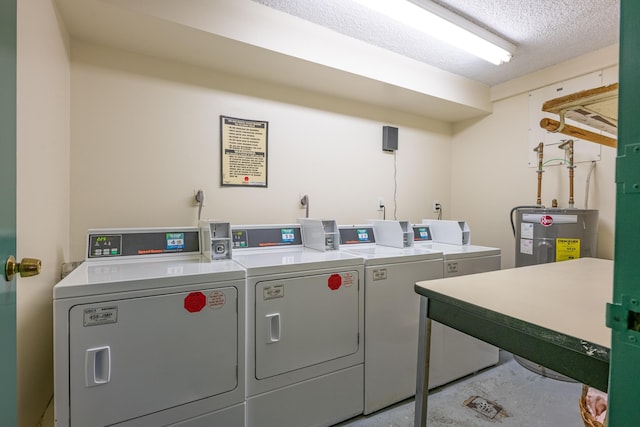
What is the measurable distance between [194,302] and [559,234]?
2.64 meters

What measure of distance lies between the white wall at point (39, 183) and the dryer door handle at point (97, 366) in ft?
→ 0.91

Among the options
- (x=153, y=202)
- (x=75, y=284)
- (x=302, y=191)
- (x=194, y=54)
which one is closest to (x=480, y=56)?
(x=302, y=191)

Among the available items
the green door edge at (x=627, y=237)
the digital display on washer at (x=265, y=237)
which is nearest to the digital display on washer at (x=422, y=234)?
the digital display on washer at (x=265, y=237)

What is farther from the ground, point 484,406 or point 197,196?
point 197,196

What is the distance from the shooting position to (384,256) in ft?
6.39

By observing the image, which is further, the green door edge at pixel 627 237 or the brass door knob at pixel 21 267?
the brass door knob at pixel 21 267

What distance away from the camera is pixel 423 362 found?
118cm

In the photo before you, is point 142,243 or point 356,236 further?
point 356,236

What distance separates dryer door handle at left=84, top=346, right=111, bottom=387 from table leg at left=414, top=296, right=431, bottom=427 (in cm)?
125

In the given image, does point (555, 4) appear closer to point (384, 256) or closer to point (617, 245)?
point (384, 256)

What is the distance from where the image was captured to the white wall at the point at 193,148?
6.31 ft

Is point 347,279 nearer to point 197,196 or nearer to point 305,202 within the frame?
point 305,202

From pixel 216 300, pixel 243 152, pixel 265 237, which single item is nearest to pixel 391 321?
pixel 265 237

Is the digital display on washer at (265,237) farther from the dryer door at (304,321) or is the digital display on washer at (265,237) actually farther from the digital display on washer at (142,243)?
the dryer door at (304,321)
